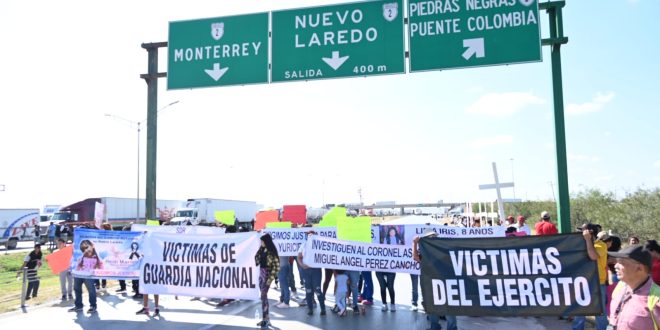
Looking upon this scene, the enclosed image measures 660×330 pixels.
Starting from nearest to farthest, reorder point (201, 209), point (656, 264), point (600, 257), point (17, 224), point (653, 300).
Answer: point (653, 300), point (656, 264), point (600, 257), point (17, 224), point (201, 209)

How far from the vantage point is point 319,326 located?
8578mm

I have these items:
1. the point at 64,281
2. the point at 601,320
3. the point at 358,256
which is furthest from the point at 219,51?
the point at 601,320

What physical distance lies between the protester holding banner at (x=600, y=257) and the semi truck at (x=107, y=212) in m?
38.7

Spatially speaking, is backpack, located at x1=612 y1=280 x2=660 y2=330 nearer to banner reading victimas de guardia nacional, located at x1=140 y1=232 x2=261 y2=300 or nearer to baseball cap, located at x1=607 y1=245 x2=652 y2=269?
baseball cap, located at x1=607 y1=245 x2=652 y2=269

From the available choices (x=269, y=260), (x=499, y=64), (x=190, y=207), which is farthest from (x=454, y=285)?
(x=190, y=207)

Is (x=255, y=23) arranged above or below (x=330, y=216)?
above

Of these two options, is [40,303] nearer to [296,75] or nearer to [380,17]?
[296,75]

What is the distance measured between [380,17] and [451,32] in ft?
5.34

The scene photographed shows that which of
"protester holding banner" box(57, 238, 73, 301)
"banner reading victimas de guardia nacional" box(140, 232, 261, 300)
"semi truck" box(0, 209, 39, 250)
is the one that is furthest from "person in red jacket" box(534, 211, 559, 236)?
"semi truck" box(0, 209, 39, 250)

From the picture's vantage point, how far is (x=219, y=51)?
441 inches

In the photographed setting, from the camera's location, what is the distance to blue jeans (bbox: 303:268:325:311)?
9.79m

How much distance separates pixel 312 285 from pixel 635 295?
7.03 metres

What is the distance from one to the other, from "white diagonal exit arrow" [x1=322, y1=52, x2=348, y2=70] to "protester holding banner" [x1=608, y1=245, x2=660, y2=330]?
7.52m

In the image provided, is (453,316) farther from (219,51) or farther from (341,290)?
(219,51)
